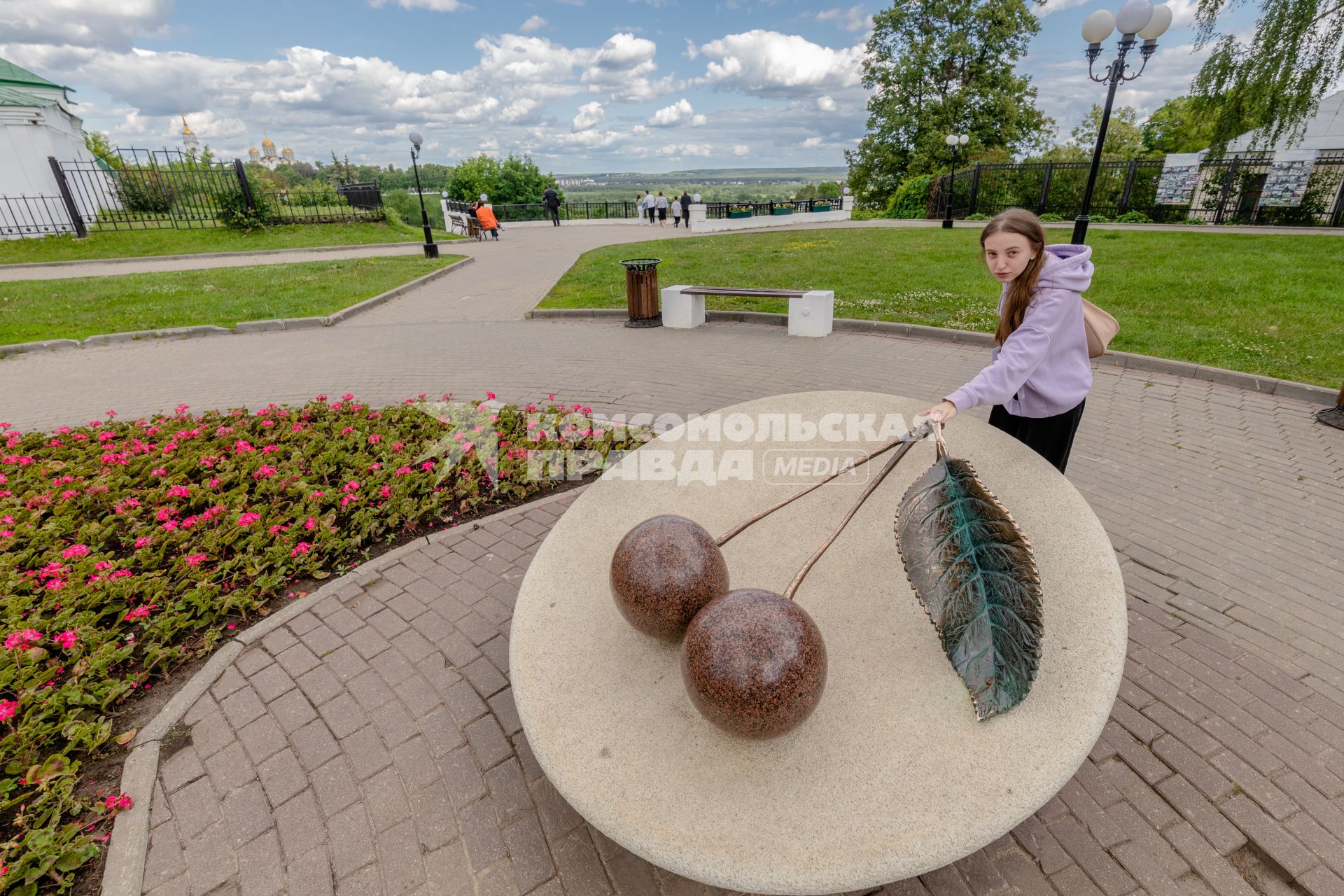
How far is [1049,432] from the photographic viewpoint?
140 inches

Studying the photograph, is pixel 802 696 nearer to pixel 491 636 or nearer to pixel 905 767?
pixel 905 767

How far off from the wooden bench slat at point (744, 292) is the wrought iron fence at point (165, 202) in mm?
19485

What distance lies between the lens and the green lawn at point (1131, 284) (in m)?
7.84

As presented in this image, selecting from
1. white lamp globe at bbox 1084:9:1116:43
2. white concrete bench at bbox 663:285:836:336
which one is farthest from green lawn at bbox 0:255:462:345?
white lamp globe at bbox 1084:9:1116:43

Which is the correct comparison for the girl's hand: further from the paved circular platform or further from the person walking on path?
the person walking on path

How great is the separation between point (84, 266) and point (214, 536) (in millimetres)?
20026

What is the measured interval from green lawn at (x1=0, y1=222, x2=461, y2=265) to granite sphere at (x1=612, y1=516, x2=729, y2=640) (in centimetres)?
2222

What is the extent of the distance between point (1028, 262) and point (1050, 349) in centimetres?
49

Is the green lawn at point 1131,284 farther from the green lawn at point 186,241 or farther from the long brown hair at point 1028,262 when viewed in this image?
the green lawn at point 186,241

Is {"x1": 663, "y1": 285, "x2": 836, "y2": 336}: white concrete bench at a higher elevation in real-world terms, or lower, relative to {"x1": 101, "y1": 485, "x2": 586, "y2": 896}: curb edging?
higher

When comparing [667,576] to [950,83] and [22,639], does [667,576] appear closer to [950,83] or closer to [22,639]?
[22,639]

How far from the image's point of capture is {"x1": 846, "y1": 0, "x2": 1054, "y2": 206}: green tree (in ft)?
116

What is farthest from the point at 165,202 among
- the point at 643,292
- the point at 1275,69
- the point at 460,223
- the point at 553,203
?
the point at 1275,69

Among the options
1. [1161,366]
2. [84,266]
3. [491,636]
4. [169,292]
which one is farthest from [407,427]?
[84,266]
